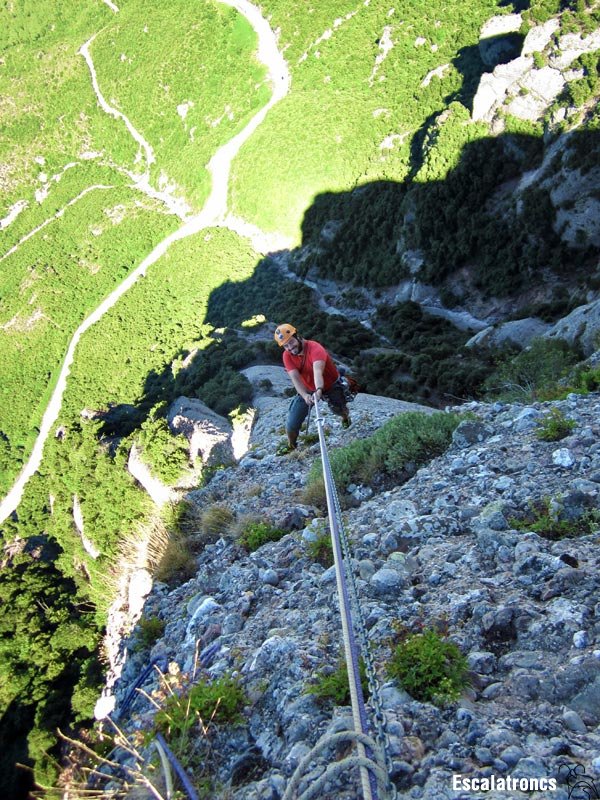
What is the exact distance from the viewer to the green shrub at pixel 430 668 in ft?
13.2

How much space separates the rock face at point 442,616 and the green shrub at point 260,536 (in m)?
0.29

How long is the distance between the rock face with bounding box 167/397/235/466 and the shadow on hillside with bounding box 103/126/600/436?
343 centimetres

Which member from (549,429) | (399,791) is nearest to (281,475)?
(549,429)

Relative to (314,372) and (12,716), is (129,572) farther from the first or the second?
→ (12,716)

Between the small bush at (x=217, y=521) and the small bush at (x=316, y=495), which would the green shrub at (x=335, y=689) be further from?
the small bush at (x=217, y=521)

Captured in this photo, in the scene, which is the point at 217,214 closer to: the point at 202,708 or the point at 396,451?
the point at 396,451

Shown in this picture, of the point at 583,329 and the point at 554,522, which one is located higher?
the point at 583,329

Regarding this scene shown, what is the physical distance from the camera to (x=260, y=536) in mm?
8258

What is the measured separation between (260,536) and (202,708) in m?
3.64

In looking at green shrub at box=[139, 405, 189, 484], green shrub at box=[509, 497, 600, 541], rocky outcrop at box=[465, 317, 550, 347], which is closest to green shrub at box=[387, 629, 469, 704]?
green shrub at box=[509, 497, 600, 541]

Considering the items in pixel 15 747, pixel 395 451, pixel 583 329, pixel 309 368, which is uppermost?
pixel 583 329

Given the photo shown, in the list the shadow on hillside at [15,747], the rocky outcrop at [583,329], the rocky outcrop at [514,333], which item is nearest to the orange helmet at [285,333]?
the rocky outcrop at [583,329]

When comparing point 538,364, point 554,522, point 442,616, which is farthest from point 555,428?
point 538,364

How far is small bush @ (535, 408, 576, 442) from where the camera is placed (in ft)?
24.2
